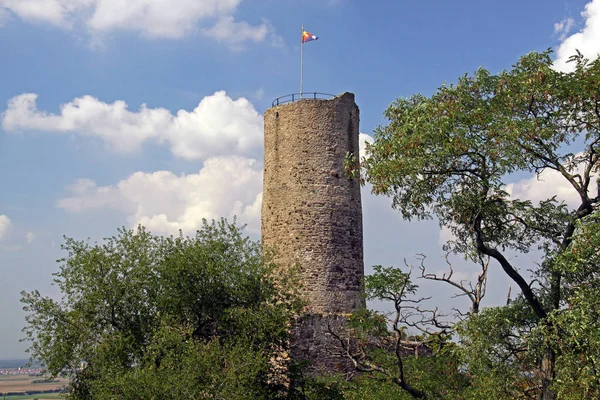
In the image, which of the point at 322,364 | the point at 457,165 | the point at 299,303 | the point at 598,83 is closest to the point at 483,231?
the point at 457,165

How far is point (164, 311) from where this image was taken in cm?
1905

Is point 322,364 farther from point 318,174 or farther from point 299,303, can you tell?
point 318,174

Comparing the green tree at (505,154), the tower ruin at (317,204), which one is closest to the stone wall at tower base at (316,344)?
the tower ruin at (317,204)

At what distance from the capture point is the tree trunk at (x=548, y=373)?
13250mm

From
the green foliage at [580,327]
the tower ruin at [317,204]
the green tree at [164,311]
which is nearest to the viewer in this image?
the green foliage at [580,327]

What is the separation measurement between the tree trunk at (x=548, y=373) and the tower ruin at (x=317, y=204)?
366 inches

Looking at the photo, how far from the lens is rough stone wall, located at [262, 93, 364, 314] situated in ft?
73.6

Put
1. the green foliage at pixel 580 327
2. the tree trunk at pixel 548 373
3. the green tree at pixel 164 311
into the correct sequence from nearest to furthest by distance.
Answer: the green foliage at pixel 580 327 < the tree trunk at pixel 548 373 < the green tree at pixel 164 311

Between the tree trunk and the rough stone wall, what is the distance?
959 cm

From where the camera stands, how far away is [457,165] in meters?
14.5

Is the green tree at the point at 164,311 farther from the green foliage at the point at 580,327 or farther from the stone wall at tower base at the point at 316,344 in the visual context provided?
the green foliage at the point at 580,327

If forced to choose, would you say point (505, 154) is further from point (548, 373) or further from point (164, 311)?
point (164, 311)

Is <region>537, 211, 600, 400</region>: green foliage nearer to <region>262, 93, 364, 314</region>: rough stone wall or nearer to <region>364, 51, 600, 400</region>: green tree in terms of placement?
<region>364, 51, 600, 400</region>: green tree

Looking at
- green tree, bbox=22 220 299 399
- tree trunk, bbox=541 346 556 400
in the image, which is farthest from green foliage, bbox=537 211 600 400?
green tree, bbox=22 220 299 399
